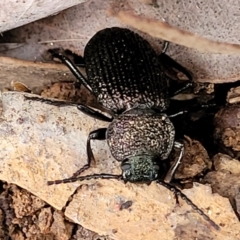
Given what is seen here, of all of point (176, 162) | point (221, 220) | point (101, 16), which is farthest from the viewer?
point (101, 16)

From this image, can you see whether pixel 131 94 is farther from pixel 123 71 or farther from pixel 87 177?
pixel 87 177

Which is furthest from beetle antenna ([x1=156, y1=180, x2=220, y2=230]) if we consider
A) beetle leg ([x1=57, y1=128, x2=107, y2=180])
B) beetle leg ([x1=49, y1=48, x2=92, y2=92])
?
beetle leg ([x1=49, y1=48, x2=92, y2=92])

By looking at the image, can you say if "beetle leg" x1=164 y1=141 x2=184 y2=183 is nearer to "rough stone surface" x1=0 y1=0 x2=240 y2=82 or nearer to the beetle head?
the beetle head

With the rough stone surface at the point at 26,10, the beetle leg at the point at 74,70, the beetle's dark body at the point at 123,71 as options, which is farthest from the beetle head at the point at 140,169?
the rough stone surface at the point at 26,10

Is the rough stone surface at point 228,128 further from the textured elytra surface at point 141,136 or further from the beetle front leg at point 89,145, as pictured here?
the beetle front leg at point 89,145

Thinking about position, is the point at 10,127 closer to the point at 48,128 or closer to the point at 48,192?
the point at 48,128

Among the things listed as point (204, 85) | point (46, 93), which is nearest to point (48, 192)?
point (46, 93)
